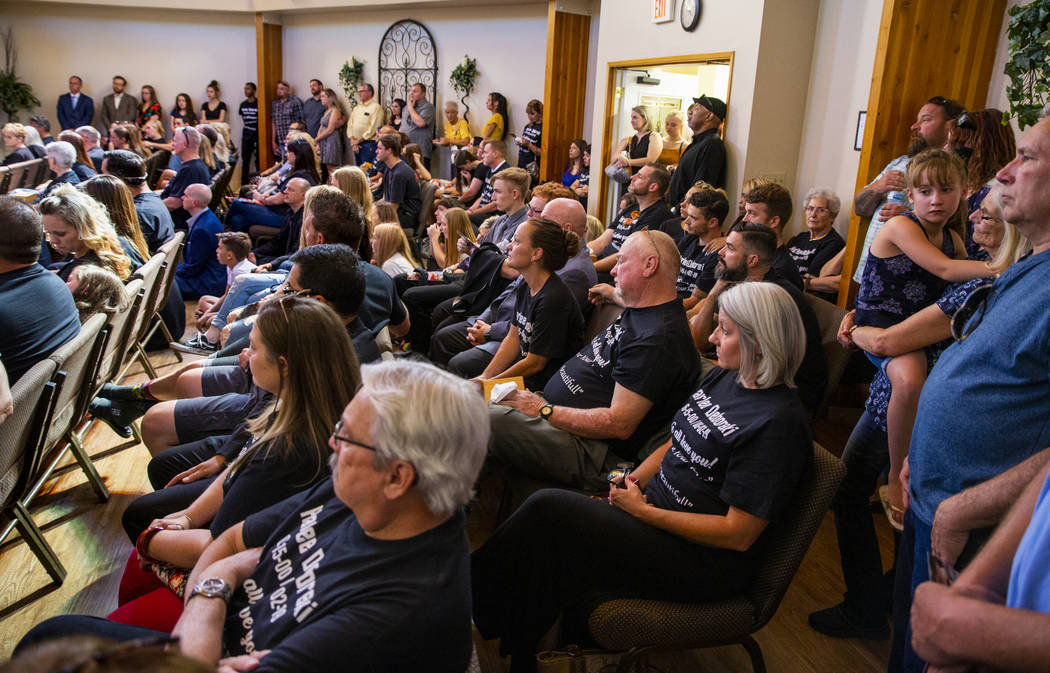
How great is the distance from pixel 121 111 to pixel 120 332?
1098 centimetres

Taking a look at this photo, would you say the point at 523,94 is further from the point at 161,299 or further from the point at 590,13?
the point at 161,299

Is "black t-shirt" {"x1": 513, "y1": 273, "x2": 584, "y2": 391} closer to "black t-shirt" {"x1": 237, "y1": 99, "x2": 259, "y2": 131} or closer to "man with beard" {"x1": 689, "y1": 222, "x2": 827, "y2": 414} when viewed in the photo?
"man with beard" {"x1": 689, "y1": 222, "x2": 827, "y2": 414}

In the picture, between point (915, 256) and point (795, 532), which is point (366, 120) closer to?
point (915, 256)

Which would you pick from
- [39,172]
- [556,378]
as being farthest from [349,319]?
[39,172]

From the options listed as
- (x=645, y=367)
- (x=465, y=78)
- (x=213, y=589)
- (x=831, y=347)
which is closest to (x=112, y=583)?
(x=213, y=589)

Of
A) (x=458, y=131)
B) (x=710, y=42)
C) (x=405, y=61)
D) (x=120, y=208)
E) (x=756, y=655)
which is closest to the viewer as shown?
(x=756, y=655)

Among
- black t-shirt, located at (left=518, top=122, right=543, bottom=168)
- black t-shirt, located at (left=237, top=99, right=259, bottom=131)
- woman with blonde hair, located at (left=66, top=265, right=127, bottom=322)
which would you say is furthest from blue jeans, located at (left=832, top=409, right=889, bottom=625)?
black t-shirt, located at (left=237, top=99, right=259, bottom=131)

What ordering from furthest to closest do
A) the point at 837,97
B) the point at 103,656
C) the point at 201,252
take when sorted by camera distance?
the point at 201,252 < the point at 837,97 < the point at 103,656

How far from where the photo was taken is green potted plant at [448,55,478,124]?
32.3 ft

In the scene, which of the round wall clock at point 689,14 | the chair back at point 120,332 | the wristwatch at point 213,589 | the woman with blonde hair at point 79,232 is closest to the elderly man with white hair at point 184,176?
the woman with blonde hair at point 79,232

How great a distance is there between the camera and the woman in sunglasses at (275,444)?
1729 mm

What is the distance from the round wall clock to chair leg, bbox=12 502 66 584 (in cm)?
518

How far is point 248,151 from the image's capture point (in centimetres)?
1238

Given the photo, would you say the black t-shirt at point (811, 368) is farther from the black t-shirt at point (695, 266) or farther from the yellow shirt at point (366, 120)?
the yellow shirt at point (366, 120)
